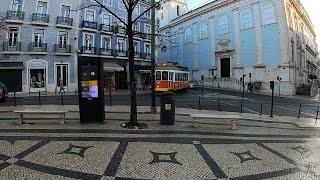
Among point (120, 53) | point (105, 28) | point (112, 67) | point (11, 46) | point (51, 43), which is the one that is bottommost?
Result: point (112, 67)

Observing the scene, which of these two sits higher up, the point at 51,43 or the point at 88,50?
the point at 51,43

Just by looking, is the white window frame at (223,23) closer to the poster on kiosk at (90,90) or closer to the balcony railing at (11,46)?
the balcony railing at (11,46)

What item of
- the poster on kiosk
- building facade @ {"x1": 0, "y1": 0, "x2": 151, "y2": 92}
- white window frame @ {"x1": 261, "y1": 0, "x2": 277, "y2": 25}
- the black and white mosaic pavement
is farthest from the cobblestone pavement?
white window frame @ {"x1": 261, "y1": 0, "x2": 277, "y2": 25}

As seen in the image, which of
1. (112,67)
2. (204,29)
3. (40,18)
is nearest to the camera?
(40,18)

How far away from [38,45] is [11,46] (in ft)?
8.62

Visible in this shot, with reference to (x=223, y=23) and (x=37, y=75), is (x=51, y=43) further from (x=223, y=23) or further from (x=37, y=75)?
(x=223, y=23)

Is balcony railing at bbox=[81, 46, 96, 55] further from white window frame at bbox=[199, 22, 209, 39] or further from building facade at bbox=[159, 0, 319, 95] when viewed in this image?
white window frame at bbox=[199, 22, 209, 39]

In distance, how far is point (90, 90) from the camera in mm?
11648

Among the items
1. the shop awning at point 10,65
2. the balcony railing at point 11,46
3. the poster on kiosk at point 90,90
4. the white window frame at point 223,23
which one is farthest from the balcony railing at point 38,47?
the white window frame at point 223,23

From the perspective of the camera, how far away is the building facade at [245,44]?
4288cm

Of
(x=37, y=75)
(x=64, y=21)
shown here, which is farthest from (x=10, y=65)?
(x=64, y=21)

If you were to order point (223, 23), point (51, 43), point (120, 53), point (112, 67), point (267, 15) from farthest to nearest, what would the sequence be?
1. point (223, 23)
2. point (267, 15)
3. point (120, 53)
4. point (112, 67)
5. point (51, 43)

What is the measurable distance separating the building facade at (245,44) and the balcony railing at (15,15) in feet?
53.9

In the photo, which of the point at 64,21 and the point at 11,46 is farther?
the point at 64,21
